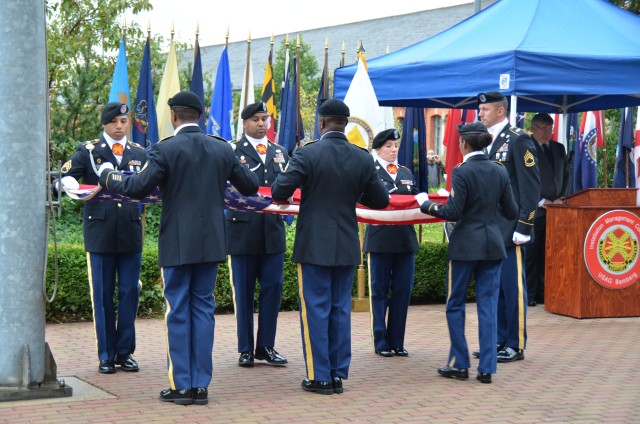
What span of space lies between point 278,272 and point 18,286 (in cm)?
223

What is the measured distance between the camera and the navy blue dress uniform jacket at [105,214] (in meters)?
7.22

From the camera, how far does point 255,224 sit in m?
7.66

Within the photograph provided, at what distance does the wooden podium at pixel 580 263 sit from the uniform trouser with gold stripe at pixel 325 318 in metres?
4.27

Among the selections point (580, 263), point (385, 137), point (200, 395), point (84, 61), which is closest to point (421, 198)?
point (385, 137)

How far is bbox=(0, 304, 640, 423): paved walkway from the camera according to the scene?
6098 millimetres

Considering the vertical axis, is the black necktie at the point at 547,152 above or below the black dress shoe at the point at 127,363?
above

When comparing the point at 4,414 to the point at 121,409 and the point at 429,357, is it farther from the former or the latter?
the point at 429,357

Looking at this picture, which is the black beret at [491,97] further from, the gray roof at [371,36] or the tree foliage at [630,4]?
the gray roof at [371,36]

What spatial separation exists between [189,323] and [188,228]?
64 cm

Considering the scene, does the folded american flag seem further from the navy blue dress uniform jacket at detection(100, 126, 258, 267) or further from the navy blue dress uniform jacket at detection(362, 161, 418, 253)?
the navy blue dress uniform jacket at detection(100, 126, 258, 267)

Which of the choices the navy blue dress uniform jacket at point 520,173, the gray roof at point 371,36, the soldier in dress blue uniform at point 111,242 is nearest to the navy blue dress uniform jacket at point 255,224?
the soldier in dress blue uniform at point 111,242

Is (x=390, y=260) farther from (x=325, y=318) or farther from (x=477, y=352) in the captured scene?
(x=325, y=318)

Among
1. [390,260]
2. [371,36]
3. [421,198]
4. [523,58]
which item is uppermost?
[371,36]

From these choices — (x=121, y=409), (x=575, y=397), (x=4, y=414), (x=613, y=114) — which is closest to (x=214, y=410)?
(x=121, y=409)
